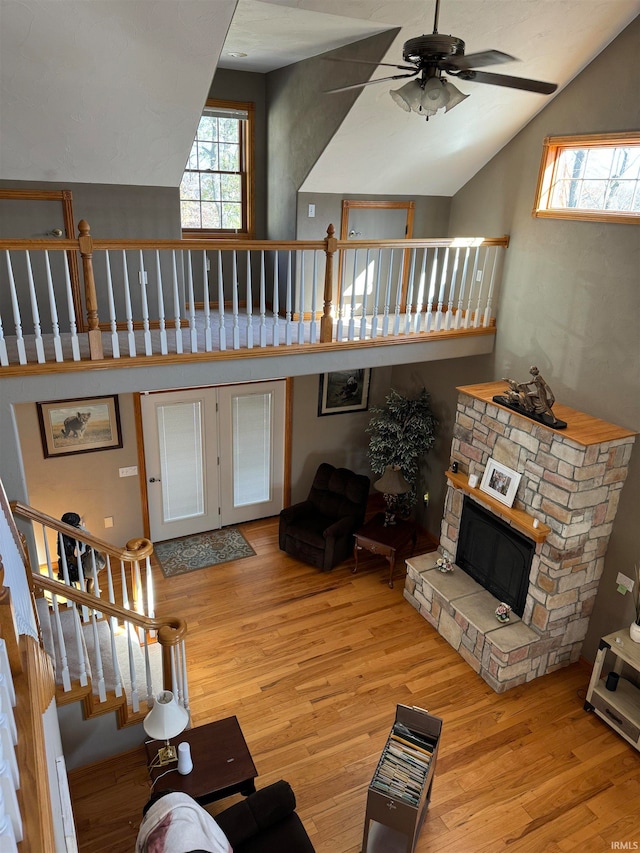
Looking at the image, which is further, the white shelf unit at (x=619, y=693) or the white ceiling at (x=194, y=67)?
the white shelf unit at (x=619, y=693)

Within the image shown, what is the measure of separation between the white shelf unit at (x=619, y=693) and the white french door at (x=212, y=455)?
4.18 m

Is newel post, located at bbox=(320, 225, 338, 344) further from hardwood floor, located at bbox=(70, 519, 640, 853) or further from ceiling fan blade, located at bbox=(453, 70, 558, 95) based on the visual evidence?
hardwood floor, located at bbox=(70, 519, 640, 853)

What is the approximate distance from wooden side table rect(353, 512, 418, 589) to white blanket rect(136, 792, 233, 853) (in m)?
3.78

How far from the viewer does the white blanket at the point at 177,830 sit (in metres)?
2.56

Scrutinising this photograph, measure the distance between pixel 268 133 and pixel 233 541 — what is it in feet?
15.4

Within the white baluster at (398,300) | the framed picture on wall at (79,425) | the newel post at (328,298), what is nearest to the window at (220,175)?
the white baluster at (398,300)

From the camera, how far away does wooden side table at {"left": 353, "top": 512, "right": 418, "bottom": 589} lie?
638cm

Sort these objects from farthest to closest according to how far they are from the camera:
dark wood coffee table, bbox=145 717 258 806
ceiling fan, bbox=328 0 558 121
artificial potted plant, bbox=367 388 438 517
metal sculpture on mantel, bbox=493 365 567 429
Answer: artificial potted plant, bbox=367 388 438 517
metal sculpture on mantel, bbox=493 365 567 429
dark wood coffee table, bbox=145 717 258 806
ceiling fan, bbox=328 0 558 121

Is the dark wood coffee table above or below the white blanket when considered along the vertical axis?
below

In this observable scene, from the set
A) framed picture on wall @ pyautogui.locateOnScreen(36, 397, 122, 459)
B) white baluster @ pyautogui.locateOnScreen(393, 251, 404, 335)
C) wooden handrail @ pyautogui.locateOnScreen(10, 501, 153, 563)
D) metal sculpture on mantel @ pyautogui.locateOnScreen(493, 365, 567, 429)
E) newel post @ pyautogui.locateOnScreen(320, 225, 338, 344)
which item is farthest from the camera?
framed picture on wall @ pyautogui.locateOnScreen(36, 397, 122, 459)

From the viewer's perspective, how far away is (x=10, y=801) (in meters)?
1.32

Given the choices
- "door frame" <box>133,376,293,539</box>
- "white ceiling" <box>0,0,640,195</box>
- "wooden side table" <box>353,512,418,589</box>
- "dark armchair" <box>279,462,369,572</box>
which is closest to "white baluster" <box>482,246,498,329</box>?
"white ceiling" <box>0,0,640,195</box>

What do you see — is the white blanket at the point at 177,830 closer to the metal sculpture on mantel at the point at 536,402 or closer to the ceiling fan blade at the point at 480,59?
the metal sculpture on mantel at the point at 536,402

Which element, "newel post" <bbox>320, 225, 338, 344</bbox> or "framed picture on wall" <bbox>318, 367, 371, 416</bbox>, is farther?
"framed picture on wall" <bbox>318, 367, 371, 416</bbox>
